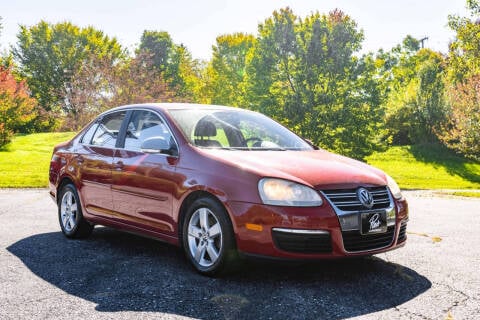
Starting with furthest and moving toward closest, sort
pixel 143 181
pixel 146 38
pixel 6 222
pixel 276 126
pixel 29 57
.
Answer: pixel 146 38, pixel 29 57, pixel 6 222, pixel 276 126, pixel 143 181

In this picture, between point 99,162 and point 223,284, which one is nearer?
point 223,284

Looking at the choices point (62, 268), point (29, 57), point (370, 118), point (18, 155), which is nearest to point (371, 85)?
point (370, 118)

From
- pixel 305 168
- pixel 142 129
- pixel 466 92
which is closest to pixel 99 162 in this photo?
pixel 142 129

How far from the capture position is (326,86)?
23.6 metres

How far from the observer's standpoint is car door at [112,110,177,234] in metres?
5.22

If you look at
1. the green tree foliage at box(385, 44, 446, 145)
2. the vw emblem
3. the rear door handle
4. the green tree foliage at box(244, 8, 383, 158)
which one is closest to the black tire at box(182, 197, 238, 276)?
the vw emblem

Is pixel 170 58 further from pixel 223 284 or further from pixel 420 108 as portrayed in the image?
pixel 223 284

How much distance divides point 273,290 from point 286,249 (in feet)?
1.14

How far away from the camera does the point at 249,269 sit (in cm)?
510

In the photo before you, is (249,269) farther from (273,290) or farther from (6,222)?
(6,222)

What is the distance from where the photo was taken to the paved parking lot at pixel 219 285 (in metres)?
3.88

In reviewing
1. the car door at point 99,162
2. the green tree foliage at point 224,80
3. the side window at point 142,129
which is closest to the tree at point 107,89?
the green tree foliage at point 224,80

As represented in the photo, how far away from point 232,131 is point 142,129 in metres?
1.01

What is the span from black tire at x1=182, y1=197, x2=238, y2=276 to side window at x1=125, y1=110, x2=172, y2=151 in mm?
1000
